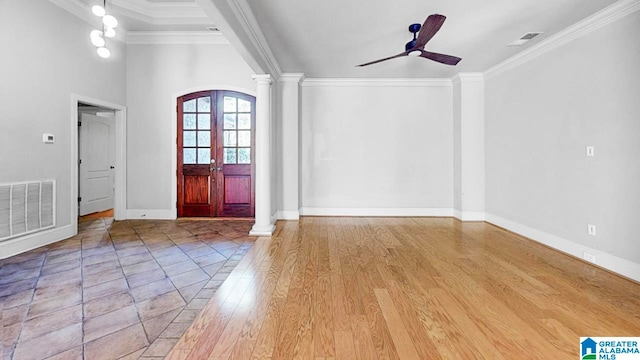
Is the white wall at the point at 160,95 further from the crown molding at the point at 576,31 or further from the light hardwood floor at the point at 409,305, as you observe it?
the crown molding at the point at 576,31

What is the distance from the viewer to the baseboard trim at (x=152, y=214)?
A: 548 cm

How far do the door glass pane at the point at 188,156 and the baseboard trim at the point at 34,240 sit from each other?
6.33 feet

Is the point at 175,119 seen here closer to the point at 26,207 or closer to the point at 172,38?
the point at 172,38

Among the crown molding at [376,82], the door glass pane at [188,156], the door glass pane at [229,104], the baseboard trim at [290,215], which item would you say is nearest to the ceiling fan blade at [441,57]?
the crown molding at [376,82]

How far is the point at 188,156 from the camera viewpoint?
5.54 m

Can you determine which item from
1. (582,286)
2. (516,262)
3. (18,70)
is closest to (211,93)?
(18,70)

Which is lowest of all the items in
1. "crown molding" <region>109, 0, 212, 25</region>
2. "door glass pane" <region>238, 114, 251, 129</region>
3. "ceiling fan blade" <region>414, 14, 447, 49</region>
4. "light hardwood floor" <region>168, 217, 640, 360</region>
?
"light hardwood floor" <region>168, 217, 640, 360</region>

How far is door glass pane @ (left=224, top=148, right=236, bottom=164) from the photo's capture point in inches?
217

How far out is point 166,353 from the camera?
1.67 metres

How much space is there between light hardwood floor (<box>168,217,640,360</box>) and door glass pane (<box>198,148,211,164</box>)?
2.48 meters

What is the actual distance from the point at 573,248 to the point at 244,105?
525 centimetres

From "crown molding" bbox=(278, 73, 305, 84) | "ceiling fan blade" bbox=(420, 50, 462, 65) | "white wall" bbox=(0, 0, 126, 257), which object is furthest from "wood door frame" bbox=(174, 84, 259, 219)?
"ceiling fan blade" bbox=(420, 50, 462, 65)

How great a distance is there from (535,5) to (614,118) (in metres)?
1.37

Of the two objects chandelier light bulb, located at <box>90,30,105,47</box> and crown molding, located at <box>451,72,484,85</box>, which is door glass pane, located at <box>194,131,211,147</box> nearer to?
chandelier light bulb, located at <box>90,30,105,47</box>
